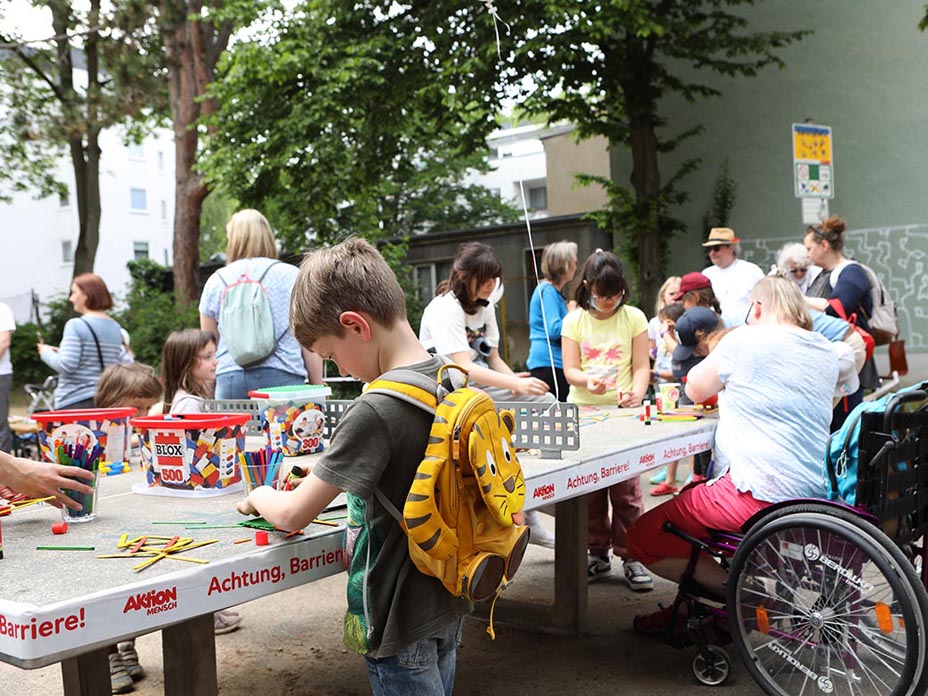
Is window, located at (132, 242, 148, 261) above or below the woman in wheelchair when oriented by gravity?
above

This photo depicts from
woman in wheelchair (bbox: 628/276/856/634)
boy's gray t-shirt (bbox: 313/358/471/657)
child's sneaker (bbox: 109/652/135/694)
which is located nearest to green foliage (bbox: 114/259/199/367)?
child's sneaker (bbox: 109/652/135/694)

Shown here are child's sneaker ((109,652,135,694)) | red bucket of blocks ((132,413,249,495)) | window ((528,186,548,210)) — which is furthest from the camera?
window ((528,186,548,210))

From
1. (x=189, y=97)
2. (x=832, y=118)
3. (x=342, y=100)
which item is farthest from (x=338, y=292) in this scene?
(x=832, y=118)

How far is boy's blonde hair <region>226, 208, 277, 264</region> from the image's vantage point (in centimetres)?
433

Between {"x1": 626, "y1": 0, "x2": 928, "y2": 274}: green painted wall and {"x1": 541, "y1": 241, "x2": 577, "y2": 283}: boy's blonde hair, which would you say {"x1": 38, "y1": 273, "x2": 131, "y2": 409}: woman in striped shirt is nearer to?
{"x1": 541, "y1": 241, "x2": 577, "y2": 283}: boy's blonde hair

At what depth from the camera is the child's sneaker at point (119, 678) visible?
3609 millimetres

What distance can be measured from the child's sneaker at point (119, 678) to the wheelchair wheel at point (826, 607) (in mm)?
2335

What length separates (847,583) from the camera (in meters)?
2.97

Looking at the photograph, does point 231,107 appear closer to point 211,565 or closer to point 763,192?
point 763,192

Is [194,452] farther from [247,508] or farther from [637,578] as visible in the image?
[637,578]

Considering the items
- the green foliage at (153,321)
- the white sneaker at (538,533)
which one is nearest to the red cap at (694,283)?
the white sneaker at (538,533)

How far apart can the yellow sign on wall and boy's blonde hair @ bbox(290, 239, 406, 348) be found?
20.8 feet

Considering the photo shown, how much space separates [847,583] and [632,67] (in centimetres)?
1167

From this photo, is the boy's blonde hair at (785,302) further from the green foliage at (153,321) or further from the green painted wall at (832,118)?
the green foliage at (153,321)
